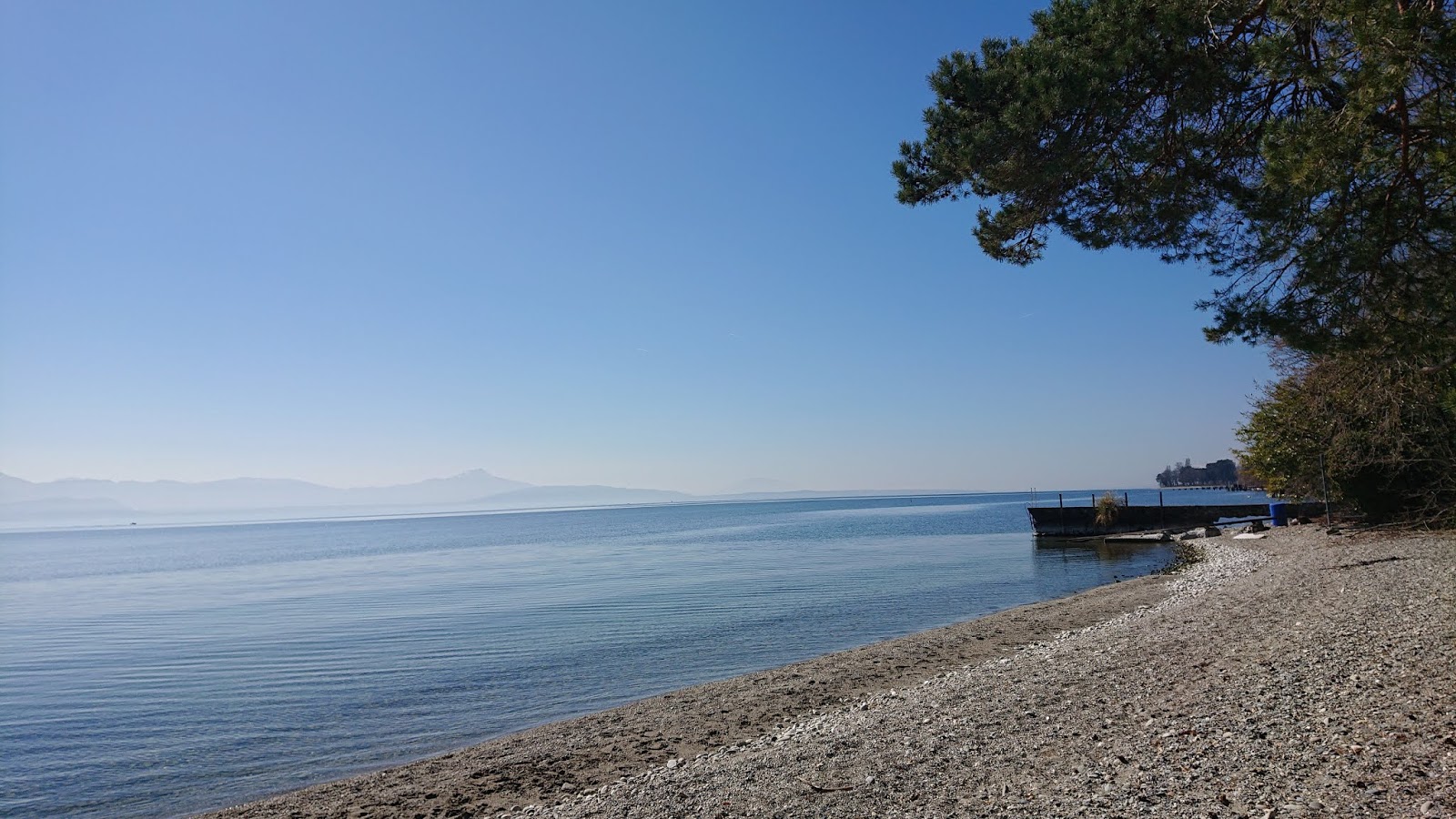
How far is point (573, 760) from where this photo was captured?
10.1 m

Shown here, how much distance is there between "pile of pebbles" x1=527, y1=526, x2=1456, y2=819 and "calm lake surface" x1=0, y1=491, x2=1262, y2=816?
5939mm

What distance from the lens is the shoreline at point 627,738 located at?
9172mm

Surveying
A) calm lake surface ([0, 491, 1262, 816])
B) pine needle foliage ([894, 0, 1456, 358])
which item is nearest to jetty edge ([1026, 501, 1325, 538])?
calm lake surface ([0, 491, 1262, 816])

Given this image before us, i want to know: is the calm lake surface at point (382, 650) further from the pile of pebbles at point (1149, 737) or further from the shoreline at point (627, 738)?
the pile of pebbles at point (1149, 737)

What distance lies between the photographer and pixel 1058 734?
24.8ft

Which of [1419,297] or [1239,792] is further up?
[1419,297]

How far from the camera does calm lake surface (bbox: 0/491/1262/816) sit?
39.3 feet

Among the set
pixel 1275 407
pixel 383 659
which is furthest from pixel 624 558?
pixel 1275 407

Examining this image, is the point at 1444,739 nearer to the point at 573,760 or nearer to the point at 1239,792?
the point at 1239,792

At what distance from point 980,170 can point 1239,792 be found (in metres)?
5.73

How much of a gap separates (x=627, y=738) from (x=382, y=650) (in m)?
12.9

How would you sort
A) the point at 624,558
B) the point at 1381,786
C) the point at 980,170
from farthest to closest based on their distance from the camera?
the point at 624,558
the point at 980,170
the point at 1381,786

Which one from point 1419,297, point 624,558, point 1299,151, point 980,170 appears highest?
point 980,170

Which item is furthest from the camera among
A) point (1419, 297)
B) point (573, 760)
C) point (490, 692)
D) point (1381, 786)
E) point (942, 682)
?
point (490, 692)
